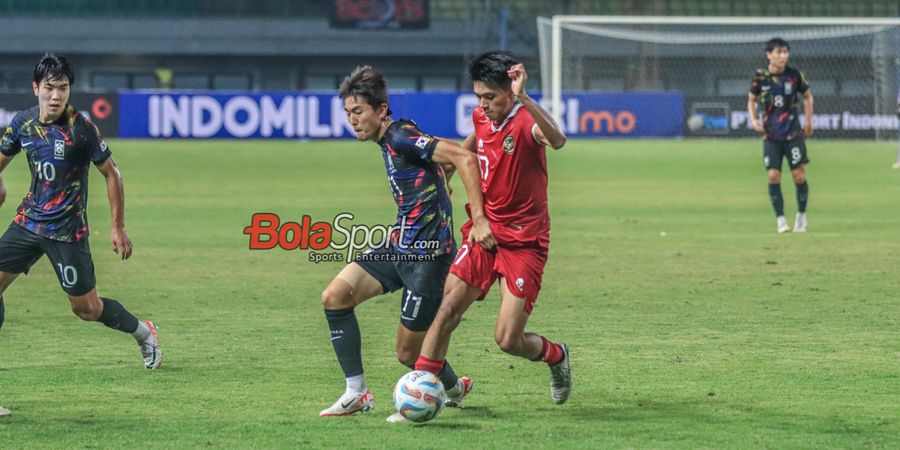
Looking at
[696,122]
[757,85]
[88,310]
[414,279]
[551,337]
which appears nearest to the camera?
[414,279]

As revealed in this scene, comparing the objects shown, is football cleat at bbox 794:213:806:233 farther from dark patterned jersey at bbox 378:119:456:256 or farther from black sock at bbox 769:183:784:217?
dark patterned jersey at bbox 378:119:456:256

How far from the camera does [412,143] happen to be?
725cm

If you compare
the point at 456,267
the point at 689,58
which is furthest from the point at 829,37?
the point at 456,267

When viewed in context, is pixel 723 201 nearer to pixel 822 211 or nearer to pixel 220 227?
pixel 822 211

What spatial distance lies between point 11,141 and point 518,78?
3.27 m

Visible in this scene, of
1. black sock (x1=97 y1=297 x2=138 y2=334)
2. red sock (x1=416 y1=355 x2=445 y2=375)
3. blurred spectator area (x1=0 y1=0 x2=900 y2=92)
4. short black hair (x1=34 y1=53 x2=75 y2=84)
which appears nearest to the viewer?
red sock (x1=416 y1=355 x2=445 y2=375)

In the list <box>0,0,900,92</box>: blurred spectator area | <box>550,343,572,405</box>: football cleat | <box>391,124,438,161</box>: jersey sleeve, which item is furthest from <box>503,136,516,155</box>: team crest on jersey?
<box>0,0,900,92</box>: blurred spectator area

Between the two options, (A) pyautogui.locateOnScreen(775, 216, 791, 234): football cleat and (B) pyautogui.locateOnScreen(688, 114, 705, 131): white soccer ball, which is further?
(B) pyautogui.locateOnScreen(688, 114, 705, 131): white soccer ball

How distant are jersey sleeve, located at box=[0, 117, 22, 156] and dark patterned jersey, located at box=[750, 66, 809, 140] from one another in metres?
11.6

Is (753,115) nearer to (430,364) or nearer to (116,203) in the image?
(116,203)

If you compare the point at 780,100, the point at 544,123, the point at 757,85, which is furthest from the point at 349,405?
the point at 757,85

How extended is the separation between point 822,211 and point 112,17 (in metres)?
38.8

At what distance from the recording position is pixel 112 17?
5384cm

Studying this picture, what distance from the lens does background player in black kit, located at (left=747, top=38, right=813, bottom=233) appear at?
1775 centimetres
